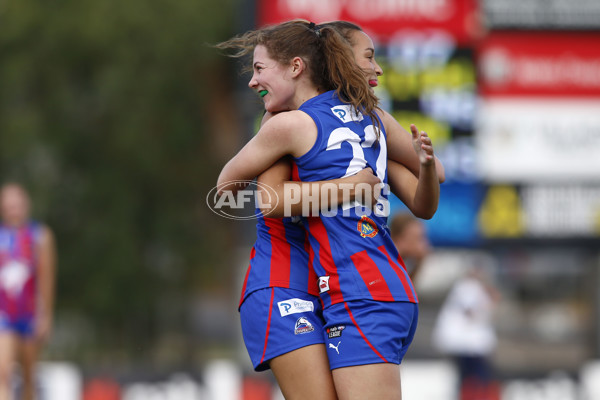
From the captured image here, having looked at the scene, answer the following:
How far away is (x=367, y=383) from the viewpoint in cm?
301

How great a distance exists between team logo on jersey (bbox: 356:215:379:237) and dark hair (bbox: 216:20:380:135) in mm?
344

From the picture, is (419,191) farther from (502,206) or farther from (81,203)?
(81,203)

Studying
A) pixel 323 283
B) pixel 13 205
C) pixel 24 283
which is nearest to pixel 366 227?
pixel 323 283

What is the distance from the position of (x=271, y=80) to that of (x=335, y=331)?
0.90 metres

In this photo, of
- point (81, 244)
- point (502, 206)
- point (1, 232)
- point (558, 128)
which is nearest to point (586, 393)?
point (502, 206)

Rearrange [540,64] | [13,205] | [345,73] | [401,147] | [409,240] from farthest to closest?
[540,64]
[13,205]
[409,240]
[401,147]
[345,73]

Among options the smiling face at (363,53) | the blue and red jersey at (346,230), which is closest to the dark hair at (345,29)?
the smiling face at (363,53)

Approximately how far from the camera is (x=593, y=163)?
31.2 ft

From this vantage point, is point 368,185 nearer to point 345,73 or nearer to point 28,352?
point 345,73

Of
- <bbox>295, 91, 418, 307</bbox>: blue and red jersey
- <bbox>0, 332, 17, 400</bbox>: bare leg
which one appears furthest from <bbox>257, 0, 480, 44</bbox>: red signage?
<bbox>295, 91, 418, 307</bbox>: blue and red jersey

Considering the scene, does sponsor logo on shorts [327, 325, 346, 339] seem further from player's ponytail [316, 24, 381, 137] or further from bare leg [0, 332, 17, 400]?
bare leg [0, 332, 17, 400]

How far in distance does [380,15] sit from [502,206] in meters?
2.33

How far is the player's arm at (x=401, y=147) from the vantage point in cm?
341

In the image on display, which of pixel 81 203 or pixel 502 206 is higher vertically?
pixel 81 203
